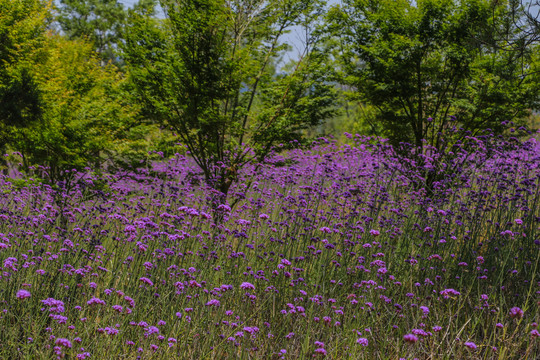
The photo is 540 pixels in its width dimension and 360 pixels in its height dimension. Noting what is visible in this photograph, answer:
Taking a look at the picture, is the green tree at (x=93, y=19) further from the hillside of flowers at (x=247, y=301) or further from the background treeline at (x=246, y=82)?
the hillside of flowers at (x=247, y=301)

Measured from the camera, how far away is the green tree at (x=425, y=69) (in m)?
9.20

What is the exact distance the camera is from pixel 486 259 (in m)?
5.20

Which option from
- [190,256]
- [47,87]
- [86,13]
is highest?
[86,13]

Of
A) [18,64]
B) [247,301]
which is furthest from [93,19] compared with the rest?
→ [247,301]

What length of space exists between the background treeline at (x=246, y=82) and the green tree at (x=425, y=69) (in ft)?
0.12

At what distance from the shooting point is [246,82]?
7.93m

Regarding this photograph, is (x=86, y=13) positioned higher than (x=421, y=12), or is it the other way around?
(x=86, y=13)

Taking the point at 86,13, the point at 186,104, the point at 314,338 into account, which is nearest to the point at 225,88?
the point at 186,104

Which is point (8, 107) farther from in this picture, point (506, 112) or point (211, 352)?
point (506, 112)

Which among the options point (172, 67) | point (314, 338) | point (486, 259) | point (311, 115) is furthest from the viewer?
point (311, 115)

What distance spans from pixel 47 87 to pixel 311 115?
20.0ft

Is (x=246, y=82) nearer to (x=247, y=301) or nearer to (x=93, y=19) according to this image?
(x=247, y=301)

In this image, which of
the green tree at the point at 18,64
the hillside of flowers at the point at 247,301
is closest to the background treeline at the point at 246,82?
the green tree at the point at 18,64

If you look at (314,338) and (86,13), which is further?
(86,13)
